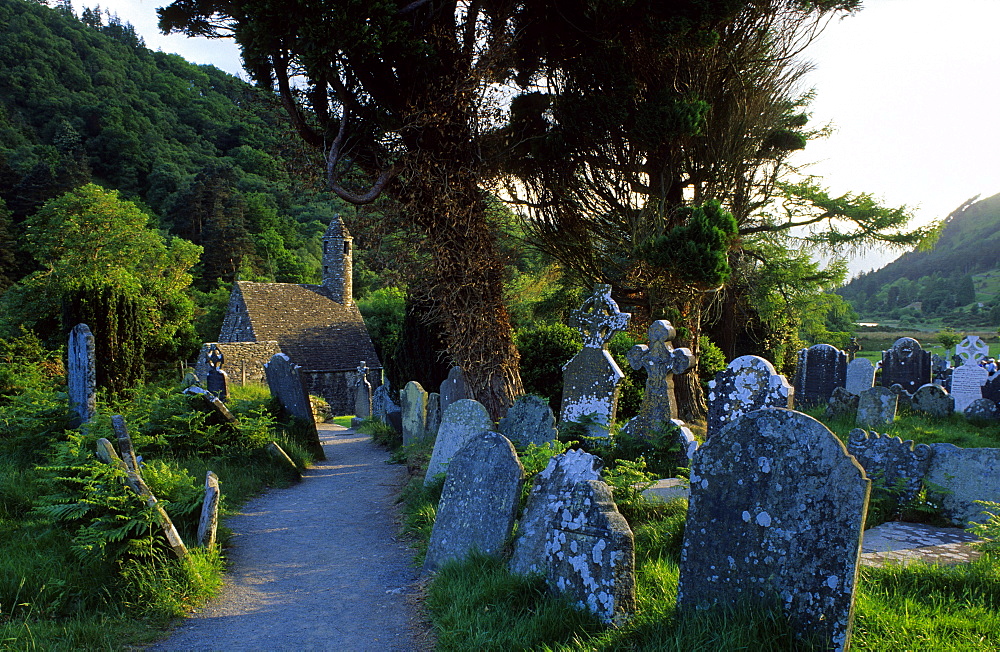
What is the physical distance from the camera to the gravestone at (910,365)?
1498cm

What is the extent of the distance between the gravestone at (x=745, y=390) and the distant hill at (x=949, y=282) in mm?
66732

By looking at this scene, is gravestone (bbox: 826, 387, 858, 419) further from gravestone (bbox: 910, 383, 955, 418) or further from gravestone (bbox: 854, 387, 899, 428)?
gravestone (bbox: 910, 383, 955, 418)

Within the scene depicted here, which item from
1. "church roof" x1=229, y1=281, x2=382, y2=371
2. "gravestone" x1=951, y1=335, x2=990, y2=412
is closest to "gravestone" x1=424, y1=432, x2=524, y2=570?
"gravestone" x1=951, y1=335, x2=990, y2=412

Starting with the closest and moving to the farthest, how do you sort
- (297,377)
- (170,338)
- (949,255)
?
(297,377) < (170,338) < (949,255)

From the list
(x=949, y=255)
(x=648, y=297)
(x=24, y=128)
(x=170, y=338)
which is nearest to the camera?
(x=648, y=297)

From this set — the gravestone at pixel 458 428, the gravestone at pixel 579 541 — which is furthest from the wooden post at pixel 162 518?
the gravestone at pixel 458 428

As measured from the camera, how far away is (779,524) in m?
3.01

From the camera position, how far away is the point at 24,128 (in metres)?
53.2

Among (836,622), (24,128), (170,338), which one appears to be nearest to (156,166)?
(24,128)

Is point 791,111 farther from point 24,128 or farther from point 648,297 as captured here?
point 24,128

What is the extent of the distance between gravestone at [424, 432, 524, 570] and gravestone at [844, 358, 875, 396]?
12.7m

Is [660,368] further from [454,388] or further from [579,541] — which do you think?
[579,541]

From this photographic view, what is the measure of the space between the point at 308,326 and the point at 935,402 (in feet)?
87.2

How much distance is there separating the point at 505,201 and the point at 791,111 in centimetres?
785
